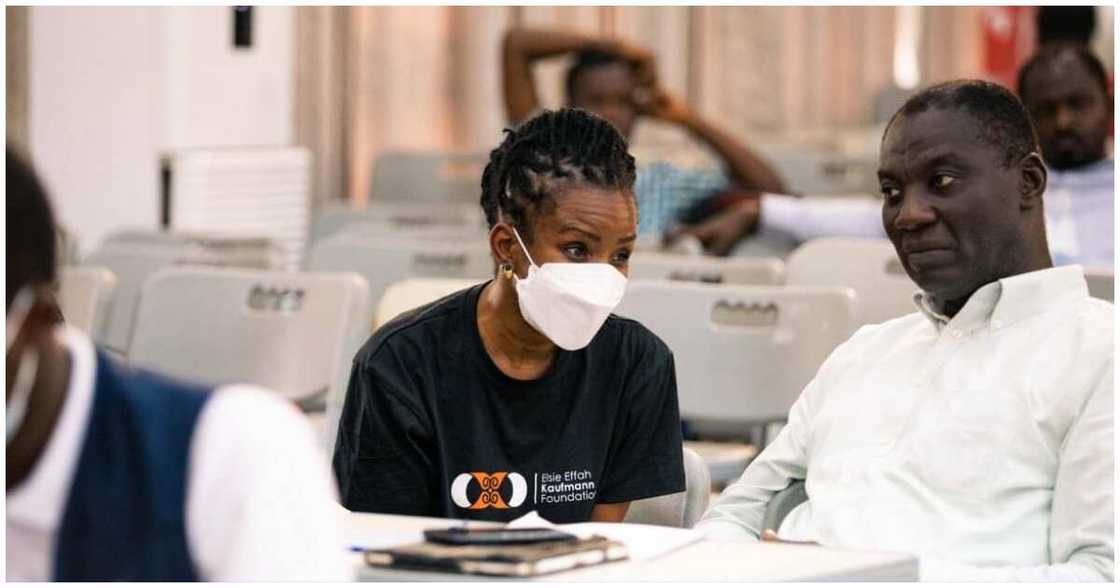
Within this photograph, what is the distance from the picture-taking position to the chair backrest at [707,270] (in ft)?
14.8

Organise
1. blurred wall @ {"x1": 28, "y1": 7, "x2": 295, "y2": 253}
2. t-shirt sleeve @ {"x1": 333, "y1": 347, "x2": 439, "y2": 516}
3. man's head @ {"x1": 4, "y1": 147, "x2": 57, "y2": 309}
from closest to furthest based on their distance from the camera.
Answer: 1. man's head @ {"x1": 4, "y1": 147, "x2": 57, "y2": 309}
2. t-shirt sleeve @ {"x1": 333, "y1": 347, "x2": 439, "y2": 516}
3. blurred wall @ {"x1": 28, "y1": 7, "x2": 295, "y2": 253}

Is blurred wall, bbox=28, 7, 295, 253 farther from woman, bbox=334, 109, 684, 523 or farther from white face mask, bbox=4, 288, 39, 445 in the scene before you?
white face mask, bbox=4, 288, 39, 445

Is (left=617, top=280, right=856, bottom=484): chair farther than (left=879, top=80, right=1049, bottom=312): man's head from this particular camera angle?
Yes

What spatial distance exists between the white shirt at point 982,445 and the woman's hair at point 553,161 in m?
0.42

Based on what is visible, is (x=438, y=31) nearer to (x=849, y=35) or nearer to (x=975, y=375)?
(x=849, y=35)

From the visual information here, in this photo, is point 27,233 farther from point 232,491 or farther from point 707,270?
point 707,270

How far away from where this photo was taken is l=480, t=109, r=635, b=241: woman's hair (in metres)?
2.62

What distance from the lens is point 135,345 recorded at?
4375mm

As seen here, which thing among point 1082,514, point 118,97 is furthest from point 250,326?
point 118,97

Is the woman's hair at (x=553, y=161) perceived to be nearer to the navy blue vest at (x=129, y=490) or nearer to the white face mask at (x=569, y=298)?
the white face mask at (x=569, y=298)

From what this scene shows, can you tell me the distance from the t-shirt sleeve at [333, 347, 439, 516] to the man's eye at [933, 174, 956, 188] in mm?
712

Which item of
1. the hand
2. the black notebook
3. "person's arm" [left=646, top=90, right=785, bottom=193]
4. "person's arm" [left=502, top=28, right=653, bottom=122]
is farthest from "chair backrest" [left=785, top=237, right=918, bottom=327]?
"person's arm" [left=502, top=28, right=653, bottom=122]

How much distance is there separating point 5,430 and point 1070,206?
4204 mm

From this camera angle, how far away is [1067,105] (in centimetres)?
506
